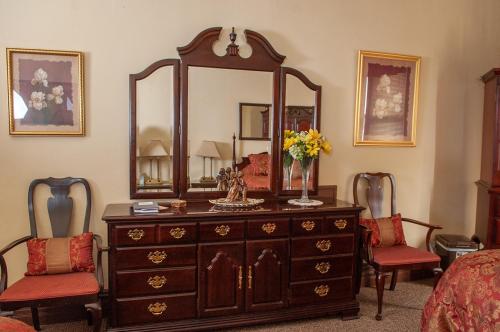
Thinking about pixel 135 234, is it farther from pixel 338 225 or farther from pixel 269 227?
pixel 338 225

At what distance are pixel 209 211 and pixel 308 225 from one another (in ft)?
2.48

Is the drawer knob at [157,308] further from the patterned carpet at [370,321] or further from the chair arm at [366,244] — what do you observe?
the chair arm at [366,244]

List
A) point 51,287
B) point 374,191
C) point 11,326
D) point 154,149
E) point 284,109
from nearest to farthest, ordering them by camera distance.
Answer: point 11,326 < point 51,287 < point 154,149 < point 284,109 < point 374,191

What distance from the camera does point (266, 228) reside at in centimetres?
286

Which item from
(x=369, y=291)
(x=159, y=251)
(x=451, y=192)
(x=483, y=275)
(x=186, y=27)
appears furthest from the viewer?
(x=451, y=192)

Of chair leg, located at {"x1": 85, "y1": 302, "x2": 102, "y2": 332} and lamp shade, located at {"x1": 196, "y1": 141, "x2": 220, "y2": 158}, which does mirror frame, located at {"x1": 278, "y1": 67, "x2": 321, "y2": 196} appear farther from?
chair leg, located at {"x1": 85, "y1": 302, "x2": 102, "y2": 332}

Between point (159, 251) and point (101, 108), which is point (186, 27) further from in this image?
point (159, 251)

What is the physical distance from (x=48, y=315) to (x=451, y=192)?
3738 millimetres

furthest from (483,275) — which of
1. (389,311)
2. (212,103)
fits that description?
(212,103)

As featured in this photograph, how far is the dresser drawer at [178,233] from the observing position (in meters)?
2.65

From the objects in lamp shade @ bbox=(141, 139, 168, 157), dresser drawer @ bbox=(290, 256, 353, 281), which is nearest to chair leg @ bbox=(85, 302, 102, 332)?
lamp shade @ bbox=(141, 139, 168, 157)

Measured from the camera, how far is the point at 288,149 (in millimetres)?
3248

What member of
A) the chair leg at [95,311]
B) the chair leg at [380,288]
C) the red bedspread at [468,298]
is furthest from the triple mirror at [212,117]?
the red bedspread at [468,298]

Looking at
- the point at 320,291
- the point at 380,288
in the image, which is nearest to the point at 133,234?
the point at 320,291
